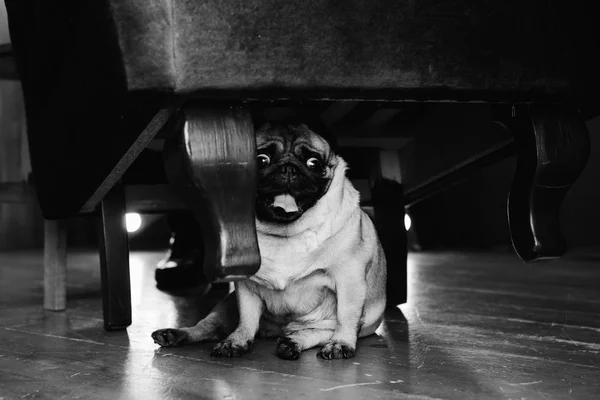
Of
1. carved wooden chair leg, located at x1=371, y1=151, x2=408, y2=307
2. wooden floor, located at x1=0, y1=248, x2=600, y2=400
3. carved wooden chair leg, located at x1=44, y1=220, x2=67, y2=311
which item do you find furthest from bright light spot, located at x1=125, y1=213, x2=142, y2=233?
carved wooden chair leg, located at x1=371, y1=151, x2=408, y2=307

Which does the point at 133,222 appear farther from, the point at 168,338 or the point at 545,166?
the point at 545,166

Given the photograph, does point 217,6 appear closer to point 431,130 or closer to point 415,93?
point 415,93

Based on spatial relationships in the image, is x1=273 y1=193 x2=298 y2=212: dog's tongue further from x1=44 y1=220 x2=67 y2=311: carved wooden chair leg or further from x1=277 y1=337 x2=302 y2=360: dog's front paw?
x1=44 y1=220 x2=67 y2=311: carved wooden chair leg

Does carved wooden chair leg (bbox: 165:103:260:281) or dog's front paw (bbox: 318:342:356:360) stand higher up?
carved wooden chair leg (bbox: 165:103:260:281)

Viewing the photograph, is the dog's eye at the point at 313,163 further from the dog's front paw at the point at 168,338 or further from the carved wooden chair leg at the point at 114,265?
the carved wooden chair leg at the point at 114,265

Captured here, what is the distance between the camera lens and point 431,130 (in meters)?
1.74

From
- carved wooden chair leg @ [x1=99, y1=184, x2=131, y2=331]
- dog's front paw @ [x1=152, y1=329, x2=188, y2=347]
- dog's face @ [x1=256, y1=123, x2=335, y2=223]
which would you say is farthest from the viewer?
carved wooden chair leg @ [x1=99, y1=184, x2=131, y2=331]

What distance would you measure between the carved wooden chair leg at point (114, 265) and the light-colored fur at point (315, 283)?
24cm

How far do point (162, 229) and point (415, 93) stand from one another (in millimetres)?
3533

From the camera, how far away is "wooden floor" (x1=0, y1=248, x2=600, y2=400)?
1.05 metres

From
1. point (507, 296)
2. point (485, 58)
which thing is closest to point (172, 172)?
point (485, 58)

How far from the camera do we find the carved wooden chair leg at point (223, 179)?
90 cm

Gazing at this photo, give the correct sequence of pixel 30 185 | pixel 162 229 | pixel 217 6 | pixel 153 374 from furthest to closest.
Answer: pixel 162 229 → pixel 30 185 → pixel 153 374 → pixel 217 6

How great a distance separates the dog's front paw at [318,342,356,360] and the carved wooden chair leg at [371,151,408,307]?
56cm
